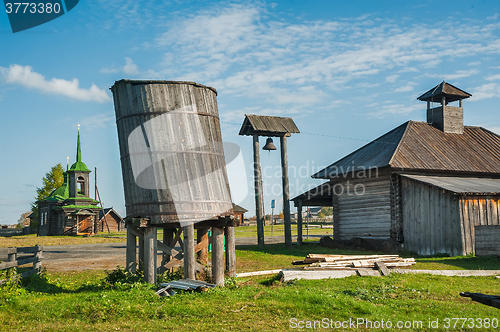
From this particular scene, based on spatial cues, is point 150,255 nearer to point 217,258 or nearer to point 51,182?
point 217,258

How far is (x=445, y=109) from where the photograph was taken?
2709 cm

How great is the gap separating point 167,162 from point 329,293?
4472 millimetres

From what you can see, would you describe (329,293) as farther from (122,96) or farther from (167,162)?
(122,96)

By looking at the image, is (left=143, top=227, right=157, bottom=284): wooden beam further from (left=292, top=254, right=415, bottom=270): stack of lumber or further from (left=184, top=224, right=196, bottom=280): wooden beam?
(left=292, top=254, right=415, bottom=270): stack of lumber

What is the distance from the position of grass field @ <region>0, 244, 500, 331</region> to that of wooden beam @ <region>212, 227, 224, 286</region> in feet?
1.04

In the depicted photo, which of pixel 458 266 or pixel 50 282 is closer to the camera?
pixel 50 282

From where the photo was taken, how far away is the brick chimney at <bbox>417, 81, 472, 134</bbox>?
88.2ft

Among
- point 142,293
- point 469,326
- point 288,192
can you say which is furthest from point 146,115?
point 288,192

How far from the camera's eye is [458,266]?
15.0m

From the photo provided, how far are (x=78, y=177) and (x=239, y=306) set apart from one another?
4557cm

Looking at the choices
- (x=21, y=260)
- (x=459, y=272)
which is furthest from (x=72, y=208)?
(x=459, y=272)

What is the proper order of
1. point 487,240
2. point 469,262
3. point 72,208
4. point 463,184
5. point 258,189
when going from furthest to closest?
point 72,208 < point 258,189 < point 463,184 < point 487,240 < point 469,262

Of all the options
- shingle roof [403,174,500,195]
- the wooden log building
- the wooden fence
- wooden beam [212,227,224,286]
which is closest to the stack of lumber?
wooden beam [212,227,224,286]

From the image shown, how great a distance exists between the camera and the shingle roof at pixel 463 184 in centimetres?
1886
